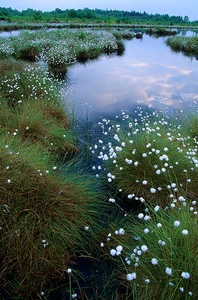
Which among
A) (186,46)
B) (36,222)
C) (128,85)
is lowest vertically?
(36,222)

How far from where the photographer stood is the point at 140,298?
3104 millimetres

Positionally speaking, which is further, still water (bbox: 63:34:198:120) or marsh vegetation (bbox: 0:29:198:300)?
still water (bbox: 63:34:198:120)

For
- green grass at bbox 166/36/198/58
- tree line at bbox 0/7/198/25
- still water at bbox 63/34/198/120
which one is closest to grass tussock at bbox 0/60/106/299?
still water at bbox 63/34/198/120

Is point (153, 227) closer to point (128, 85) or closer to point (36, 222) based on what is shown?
point (36, 222)

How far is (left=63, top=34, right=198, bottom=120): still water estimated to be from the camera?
12328mm

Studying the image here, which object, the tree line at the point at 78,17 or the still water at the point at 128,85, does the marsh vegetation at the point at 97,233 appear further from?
the tree line at the point at 78,17

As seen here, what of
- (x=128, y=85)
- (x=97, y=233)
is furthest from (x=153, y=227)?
(x=128, y=85)

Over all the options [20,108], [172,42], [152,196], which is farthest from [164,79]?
[172,42]

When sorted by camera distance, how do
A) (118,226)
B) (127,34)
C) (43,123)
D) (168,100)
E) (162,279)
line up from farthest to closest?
(127,34), (168,100), (43,123), (118,226), (162,279)

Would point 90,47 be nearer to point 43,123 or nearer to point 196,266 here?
point 43,123

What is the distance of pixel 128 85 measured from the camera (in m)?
16.4

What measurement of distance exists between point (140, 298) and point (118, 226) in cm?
180

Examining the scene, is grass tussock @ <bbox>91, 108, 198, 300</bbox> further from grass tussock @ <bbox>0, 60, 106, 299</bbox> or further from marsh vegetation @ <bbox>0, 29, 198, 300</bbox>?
grass tussock @ <bbox>0, 60, 106, 299</bbox>

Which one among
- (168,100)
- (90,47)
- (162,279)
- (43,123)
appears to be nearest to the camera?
(162,279)
